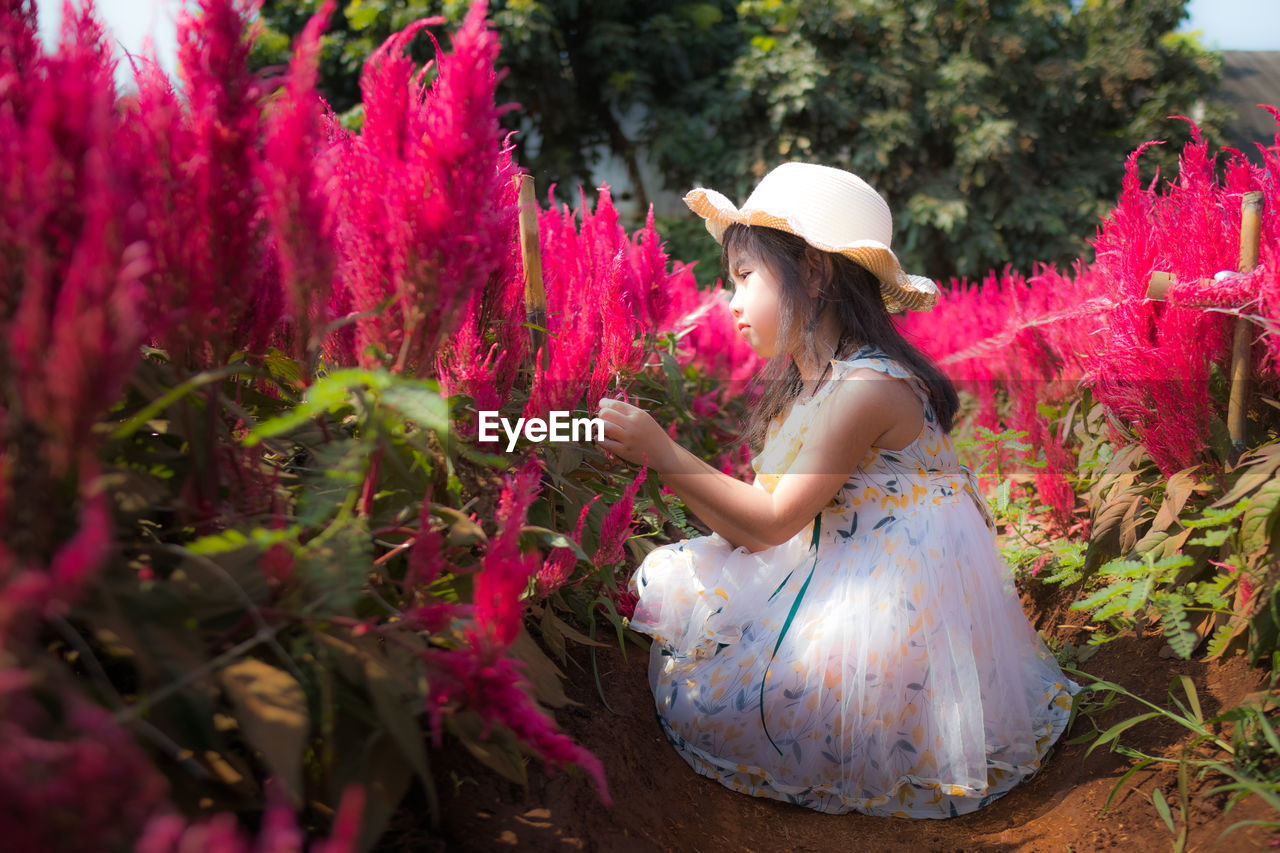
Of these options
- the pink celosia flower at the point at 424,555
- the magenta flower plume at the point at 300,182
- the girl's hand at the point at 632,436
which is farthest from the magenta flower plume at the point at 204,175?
the girl's hand at the point at 632,436

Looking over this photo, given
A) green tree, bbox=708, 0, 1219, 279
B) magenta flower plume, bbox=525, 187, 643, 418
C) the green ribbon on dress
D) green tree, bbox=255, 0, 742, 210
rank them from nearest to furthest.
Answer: magenta flower plume, bbox=525, 187, 643, 418 → the green ribbon on dress → green tree, bbox=708, 0, 1219, 279 → green tree, bbox=255, 0, 742, 210

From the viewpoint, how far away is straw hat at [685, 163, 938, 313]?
1766 millimetres

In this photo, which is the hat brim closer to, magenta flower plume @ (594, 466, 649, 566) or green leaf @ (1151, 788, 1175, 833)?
magenta flower plume @ (594, 466, 649, 566)

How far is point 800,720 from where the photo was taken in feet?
5.39

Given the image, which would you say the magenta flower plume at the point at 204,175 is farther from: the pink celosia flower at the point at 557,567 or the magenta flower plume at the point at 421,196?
the pink celosia flower at the point at 557,567

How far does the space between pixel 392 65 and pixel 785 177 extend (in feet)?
3.85

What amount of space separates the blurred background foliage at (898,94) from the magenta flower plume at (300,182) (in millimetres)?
10401

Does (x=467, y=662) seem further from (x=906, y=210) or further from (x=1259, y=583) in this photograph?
(x=906, y=210)

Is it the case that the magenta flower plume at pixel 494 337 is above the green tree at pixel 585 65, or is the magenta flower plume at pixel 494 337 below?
below

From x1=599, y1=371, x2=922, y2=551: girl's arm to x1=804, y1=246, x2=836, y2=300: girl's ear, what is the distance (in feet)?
0.81

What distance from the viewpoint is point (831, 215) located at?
179 cm

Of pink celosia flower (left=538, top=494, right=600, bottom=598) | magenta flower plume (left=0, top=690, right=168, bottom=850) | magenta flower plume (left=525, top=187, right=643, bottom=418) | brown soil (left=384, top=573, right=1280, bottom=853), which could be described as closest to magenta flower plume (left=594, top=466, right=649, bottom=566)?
pink celosia flower (left=538, top=494, right=600, bottom=598)

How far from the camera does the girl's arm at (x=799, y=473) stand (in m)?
1.63

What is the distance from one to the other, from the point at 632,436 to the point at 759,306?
488 millimetres
